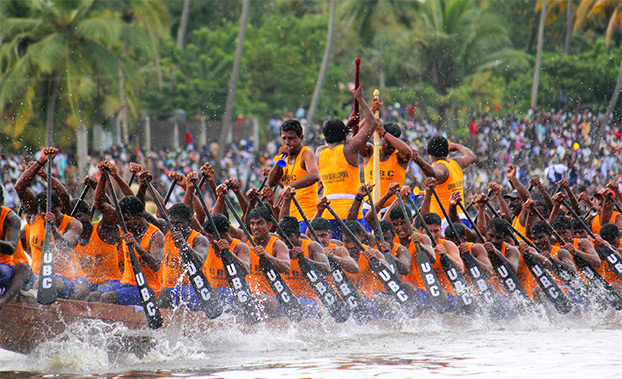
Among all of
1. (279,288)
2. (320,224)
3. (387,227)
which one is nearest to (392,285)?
(387,227)

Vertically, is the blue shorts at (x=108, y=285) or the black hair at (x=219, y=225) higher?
the black hair at (x=219, y=225)

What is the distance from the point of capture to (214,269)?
25.8ft

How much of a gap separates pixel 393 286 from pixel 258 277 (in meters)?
1.25

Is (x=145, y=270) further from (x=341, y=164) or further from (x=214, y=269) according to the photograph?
(x=341, y=164)

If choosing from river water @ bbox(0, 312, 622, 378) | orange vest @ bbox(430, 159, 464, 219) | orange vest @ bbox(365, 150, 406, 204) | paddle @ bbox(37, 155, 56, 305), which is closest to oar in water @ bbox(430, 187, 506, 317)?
river water @ bbox(0, 312, 622, 378)

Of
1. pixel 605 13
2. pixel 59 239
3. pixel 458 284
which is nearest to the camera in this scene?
pixel 59 239

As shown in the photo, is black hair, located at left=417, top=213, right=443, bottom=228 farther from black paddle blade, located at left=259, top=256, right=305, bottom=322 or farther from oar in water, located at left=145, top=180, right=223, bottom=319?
oar in water, located at left=145, top=180, right=223, bottom=319

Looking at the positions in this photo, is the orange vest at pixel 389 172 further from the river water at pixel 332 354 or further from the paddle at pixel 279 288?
the paddle at pixel 279 288

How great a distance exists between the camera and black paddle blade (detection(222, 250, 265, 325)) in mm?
7688

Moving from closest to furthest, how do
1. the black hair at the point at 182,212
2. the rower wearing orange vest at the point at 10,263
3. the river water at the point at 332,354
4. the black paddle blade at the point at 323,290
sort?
the river water at the point at 332,354 < the rower wearing orange vest at the point at 10,263 < the black hair at the point at 182,212 < the black paddle blade at the point at 323,290

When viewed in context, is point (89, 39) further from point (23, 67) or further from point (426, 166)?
point (426, 166)

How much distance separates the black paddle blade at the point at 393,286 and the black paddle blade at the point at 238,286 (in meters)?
1.30

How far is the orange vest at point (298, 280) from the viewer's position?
8.20 m

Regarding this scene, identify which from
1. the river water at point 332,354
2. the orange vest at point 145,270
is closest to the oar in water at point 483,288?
the river water at point 332,354
